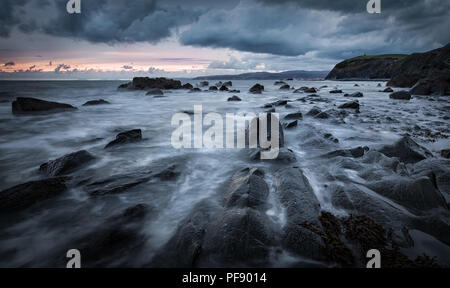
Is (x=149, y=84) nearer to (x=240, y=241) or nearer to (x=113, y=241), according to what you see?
(x=113, y=241)

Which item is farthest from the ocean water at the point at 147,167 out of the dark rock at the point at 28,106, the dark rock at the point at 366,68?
the dark rock at the point at 366,68

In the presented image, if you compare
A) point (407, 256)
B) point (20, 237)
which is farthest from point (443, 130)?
point (20, 237)

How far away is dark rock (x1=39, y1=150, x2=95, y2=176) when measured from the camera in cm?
389

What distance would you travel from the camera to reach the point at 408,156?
402 centimetres

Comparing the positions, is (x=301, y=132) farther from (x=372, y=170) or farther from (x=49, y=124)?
(x=49, y=124)

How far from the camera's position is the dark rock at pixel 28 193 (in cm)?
283

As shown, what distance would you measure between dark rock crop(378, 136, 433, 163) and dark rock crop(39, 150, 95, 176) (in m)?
6.09

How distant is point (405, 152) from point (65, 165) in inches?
255

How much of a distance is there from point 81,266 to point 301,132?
242 inches

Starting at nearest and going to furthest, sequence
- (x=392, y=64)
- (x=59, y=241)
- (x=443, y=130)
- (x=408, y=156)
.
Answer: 1. (x=59, y=241)
2. (x=408, y=156)
3. (x=443, y=130)
4. (x=392, y=64)

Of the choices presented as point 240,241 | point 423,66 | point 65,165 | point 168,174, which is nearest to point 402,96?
point 168,174

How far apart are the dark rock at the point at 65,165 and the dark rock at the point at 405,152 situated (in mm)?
6092

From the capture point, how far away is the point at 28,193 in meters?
3.00

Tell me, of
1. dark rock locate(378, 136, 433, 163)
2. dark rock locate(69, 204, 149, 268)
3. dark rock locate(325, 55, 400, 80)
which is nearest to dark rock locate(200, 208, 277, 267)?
dark rock locate(69, 204, 149, 268)
